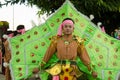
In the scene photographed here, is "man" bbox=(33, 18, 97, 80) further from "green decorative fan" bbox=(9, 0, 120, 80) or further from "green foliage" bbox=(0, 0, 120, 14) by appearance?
"green foliage" bbox=(0, 0, 120, 14)

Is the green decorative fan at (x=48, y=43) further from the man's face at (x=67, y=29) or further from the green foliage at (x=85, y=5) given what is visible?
the green foliage at (x=85, y=5)

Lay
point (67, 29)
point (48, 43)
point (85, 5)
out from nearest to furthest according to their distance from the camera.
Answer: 1. point (67, 29)
2. point (48, 43)
3. point (85, 5)

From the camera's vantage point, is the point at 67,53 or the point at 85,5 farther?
the point at 85,5

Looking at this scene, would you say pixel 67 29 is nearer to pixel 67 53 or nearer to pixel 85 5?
pixel 67 53

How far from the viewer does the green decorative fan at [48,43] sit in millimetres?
7445

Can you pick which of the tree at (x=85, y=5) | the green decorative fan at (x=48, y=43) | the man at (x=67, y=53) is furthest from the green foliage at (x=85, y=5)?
the man at (x=67, y=53)

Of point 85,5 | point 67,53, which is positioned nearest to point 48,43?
point 67,53

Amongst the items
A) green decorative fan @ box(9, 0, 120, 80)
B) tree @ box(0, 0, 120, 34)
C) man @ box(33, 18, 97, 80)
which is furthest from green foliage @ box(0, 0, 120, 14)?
man @ box(33, 18, 97, 80)

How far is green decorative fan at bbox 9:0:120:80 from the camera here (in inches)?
293

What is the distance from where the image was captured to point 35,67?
7.36m

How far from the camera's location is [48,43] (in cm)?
757

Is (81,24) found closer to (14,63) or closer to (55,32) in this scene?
(55,32)

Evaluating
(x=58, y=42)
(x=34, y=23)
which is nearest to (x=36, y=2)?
(x=34, y=23)

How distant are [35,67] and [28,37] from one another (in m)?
0.60
